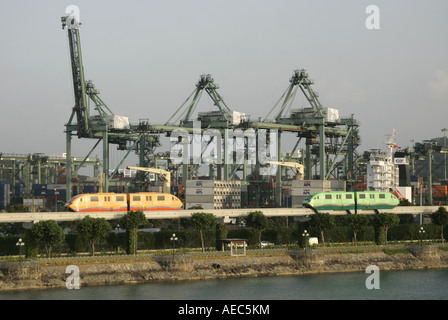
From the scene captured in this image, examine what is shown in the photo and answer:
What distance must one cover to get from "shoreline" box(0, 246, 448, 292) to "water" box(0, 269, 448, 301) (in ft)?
5.33

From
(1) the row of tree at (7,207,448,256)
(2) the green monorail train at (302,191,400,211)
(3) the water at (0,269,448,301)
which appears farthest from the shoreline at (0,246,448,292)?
(2) the green monorail train at (302,191,400,211)

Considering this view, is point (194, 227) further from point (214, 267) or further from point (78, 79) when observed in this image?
point (78, 79)

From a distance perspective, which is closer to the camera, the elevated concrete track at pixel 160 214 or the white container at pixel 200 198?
the elevated concrete track at pixel 160 214

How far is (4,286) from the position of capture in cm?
6869

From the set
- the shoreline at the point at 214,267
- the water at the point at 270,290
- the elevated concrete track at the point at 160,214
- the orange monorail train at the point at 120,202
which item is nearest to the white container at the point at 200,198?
the elevated concrete track at the point at 160,214

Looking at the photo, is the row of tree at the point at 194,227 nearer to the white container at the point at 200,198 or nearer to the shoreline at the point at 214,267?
the shoreline at the point at 214,267

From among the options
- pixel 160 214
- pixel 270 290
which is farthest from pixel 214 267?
pixel 160 214

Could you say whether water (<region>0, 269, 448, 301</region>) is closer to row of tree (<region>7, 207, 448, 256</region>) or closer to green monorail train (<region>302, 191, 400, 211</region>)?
row of tree (<region>7, 207, 448, 256</region>)

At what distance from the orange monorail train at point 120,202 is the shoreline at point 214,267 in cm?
1646

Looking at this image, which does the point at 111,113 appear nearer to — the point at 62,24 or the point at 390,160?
the point at 62,24

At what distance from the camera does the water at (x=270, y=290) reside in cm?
6544

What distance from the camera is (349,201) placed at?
342ft

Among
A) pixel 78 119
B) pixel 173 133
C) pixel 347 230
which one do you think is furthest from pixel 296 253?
pixel 78 119

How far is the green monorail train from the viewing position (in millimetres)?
102625
